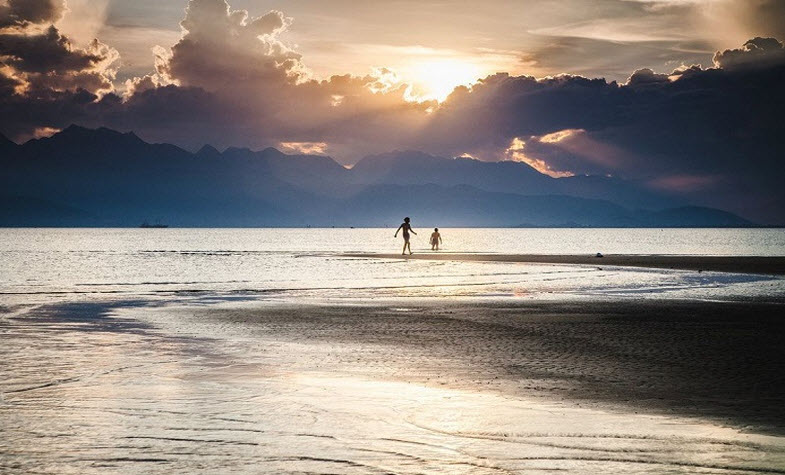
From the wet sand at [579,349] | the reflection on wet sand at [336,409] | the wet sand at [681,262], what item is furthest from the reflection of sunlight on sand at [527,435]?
the wet sand at [681,262]

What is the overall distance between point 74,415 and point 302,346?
794 centimetres

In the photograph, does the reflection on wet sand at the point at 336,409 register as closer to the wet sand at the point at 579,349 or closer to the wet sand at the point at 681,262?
the wet sand at the point at 579,349

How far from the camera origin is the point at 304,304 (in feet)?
99.4

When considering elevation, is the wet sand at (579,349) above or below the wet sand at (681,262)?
below

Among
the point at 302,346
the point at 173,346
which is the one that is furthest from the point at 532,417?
the point at 173,346

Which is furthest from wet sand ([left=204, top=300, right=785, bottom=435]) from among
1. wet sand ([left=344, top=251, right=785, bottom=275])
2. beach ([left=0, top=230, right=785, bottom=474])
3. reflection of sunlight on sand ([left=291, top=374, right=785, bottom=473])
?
wet sand ([left=344, top=251, right=785, bottom=275])

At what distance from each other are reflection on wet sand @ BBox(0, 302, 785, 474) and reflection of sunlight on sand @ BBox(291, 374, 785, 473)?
0.03m

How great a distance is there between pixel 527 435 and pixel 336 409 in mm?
2823

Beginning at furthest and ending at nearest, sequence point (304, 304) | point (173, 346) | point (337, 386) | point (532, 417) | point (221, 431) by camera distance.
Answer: point (304, 304) < point (173, 346) < point (337, 386) < point (532, 417) < point (221, 431)

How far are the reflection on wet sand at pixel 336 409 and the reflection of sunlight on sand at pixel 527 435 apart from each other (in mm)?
31

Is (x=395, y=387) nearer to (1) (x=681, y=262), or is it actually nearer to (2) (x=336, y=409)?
(2) (x=336, y=409)

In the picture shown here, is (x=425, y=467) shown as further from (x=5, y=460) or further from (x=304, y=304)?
(x=304, y=304)

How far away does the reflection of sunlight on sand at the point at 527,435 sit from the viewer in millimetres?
8383

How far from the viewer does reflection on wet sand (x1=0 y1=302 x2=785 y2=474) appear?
850 centimetres
